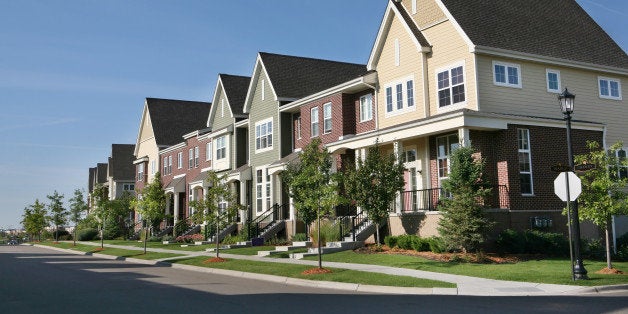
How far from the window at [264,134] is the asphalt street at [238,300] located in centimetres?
1950

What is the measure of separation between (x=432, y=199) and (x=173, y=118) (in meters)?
38.3

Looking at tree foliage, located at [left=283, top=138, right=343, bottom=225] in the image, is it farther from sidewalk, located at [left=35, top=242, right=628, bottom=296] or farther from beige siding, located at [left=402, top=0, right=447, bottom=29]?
beige siding, located at [left=402, top=0, right=447, bottom=29]

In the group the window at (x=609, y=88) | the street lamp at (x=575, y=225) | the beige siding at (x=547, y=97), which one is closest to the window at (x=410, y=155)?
the beige siding at (x=547, y=97)

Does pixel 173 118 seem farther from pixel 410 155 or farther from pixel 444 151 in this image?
pixel 444 151

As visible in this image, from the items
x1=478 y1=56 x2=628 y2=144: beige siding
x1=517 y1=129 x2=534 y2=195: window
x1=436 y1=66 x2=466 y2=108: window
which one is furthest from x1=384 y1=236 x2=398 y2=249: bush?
x1=478 y1=56 x2=628 y2=144: beige siding

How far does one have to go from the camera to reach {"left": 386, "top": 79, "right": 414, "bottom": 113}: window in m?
26.6

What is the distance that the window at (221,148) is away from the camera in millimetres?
42566

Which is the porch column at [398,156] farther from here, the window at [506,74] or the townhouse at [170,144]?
the townhouse at [170,144]

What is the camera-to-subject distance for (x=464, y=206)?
67.5 ft

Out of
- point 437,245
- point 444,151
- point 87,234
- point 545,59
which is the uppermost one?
point 545,59

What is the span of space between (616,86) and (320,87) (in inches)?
679

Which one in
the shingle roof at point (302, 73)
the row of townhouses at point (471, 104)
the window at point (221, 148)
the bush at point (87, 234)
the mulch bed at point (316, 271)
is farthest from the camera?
the bush at point (87, 234)

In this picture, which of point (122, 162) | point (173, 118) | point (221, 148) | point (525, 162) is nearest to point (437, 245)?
point (525, 162)

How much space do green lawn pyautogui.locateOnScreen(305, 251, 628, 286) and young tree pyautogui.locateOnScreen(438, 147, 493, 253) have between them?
58.1 inches
